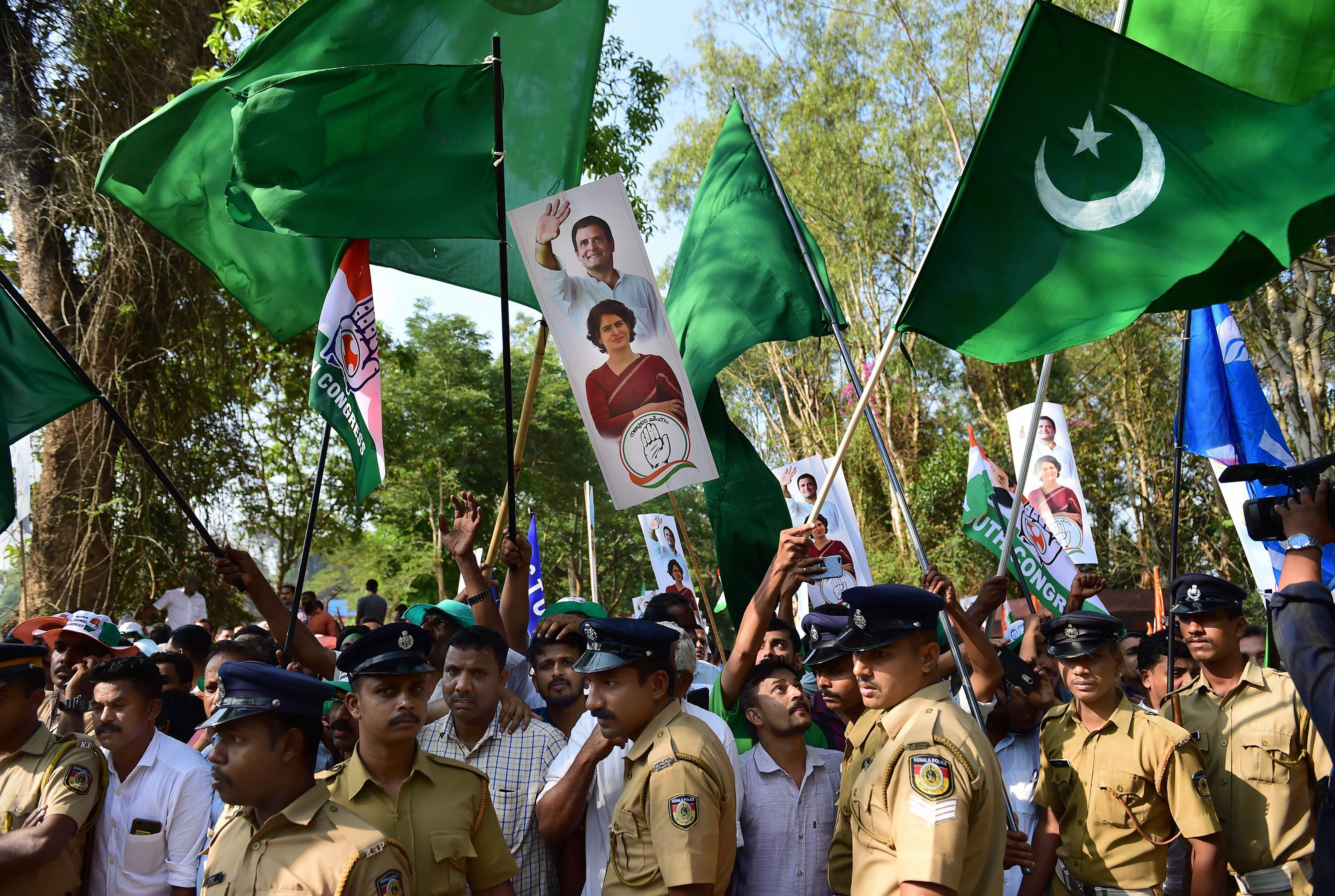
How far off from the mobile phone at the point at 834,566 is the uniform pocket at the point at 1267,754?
9.12 feet

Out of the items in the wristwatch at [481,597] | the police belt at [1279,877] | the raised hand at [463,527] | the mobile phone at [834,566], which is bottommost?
the police belt at [1279,877]

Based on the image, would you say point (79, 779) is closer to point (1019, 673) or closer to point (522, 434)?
point (522, 434)

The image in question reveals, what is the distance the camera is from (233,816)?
304 cm

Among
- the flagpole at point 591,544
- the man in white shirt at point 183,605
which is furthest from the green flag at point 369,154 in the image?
the man in white shirt at point 183,605

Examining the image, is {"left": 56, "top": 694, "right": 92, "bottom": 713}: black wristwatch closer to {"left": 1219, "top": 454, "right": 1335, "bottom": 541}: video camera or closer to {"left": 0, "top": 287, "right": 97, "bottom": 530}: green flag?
{"left": 0, "top": 287, "right": 97, "bottom": 530}: green flag

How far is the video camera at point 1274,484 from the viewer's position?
2.71m

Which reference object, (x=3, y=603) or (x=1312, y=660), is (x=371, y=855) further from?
(x=3, y=603)

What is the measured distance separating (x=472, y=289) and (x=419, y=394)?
22793 mm

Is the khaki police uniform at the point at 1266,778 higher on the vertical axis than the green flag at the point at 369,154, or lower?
lower

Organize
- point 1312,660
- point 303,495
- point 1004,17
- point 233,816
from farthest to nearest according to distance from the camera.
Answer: point 1004,17, point 303,495, point 233,816, point 1312,660

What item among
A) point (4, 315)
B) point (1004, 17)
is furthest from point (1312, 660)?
point (1004, 17)

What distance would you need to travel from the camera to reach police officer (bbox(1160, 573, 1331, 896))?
14.5 ft

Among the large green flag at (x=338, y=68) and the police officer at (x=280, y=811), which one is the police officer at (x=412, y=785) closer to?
the police officer at (x=280, y=811)

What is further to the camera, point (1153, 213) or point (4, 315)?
point (4, 315)
